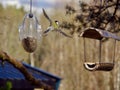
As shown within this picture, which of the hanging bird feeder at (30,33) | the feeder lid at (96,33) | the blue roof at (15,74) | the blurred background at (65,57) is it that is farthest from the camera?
the blurred background at (65,57)

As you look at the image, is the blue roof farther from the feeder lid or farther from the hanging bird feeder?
the feeder lid

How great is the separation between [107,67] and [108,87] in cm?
1343

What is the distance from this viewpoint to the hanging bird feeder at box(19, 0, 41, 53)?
777 cm

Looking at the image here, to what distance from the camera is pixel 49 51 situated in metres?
30.5

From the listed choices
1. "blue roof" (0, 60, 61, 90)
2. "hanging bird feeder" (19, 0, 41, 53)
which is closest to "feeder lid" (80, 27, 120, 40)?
"hanging bird feeder" (19, 0, 41, 53)

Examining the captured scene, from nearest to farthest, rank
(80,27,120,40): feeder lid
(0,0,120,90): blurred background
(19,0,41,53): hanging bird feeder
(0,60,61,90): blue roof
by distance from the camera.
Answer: (80,27,120,40): feeder lid → (19,0,41,53): hanging bird feeder → (0,60,61,90): blue roof → (0,0,120,90): blurred background

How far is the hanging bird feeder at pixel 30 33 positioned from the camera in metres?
7.77

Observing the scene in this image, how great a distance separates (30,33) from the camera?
796 centimetres

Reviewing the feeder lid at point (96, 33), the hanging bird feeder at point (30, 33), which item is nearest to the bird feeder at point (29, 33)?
the hanging bird feeder at point (30, 33)

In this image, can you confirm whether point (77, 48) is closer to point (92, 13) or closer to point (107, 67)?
point (92, 13)

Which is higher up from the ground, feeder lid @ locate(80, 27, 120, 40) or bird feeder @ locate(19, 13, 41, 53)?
bird feeder @ locate(19, 13, 41, 53)

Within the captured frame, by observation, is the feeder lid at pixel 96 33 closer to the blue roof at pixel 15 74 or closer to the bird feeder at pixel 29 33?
the bird feeder at pixel 29 33

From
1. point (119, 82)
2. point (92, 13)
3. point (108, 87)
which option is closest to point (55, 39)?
point (108, 87)

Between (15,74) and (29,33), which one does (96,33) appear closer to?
(29,33)
